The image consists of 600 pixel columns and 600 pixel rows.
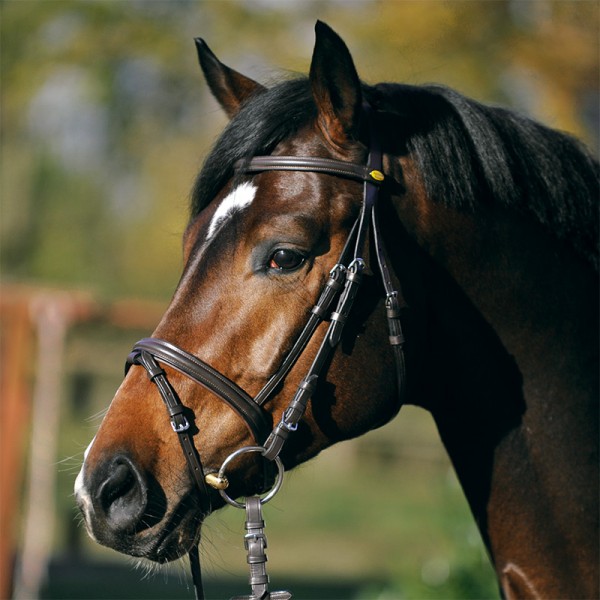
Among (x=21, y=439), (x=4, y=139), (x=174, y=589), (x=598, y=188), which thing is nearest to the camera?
(x=598, y=188)

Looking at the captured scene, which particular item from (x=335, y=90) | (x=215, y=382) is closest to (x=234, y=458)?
(x=215, y=382)

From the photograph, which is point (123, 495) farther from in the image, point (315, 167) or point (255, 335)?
point (315, 167)

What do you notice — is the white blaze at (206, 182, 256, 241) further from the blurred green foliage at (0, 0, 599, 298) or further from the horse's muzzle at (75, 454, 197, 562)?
the blurred green foliage at (0, 0, 599, 298)

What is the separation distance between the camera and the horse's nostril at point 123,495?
194 centimetres

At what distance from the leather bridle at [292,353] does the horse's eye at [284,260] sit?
0.10 metres

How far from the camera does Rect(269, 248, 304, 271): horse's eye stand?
2.05 meters

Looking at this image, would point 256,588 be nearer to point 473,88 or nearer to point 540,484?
point 540,484

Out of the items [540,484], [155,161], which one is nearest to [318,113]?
[540,484]

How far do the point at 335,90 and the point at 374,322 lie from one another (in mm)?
600

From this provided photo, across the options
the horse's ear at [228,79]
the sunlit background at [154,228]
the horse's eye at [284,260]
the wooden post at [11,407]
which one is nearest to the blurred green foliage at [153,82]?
the sunlit background at [154,228]

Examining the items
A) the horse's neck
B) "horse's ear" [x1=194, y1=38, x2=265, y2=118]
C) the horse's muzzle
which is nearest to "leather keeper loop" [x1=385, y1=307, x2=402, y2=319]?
the horse's neck

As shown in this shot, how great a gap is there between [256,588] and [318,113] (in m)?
1.21

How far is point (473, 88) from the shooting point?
8.58m

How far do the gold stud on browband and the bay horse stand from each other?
16 millimetres
